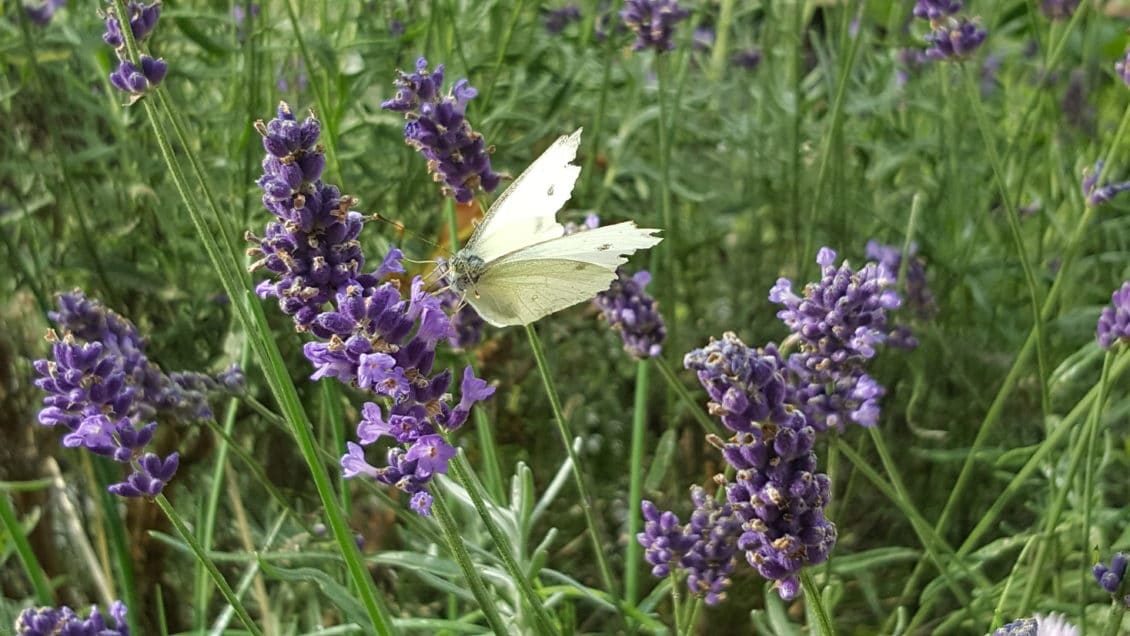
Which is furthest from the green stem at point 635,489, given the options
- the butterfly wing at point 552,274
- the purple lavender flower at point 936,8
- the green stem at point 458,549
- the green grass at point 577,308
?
the purple lavender flower at point 936,8

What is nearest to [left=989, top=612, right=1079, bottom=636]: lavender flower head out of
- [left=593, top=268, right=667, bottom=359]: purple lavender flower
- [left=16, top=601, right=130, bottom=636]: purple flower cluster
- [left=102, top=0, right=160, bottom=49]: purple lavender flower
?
[left=593, top=268, right=667, bottom=359]: purple lavender flower

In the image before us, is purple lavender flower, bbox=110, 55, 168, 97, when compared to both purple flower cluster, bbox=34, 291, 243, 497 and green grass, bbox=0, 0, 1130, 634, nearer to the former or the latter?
purple flower cluster, bbox=34, 291, 243, 497

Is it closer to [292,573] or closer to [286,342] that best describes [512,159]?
[286,342]

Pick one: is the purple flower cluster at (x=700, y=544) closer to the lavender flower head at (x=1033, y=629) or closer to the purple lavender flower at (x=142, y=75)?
the lavender flower head at (x=1033, y=629)

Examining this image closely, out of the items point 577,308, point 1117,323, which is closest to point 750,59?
point 577,308

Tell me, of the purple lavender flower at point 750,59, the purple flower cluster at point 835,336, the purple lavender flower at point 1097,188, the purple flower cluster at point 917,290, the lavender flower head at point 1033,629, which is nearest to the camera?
the lavender flower head at point 1033,629

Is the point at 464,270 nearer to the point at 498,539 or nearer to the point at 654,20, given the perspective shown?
the point at 498,539
